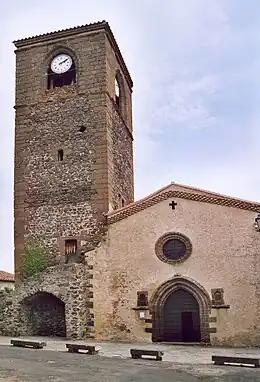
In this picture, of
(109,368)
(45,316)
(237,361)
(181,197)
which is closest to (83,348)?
(109,368)

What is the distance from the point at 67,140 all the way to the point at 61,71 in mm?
4090

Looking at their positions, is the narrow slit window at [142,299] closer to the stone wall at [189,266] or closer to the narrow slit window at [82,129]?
the stone wall at [189,266]

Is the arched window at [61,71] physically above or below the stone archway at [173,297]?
above

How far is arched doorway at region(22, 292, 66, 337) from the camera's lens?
22094mm

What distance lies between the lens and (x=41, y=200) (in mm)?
23859

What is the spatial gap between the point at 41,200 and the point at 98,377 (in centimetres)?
1429

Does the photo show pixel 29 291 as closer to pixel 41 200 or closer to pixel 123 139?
pixel 41 200

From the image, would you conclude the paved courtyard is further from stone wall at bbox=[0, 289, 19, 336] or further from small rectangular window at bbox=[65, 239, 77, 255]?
small rectangular window at bbox=[65, 239, 77, 255]

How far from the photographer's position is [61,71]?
25672 mm

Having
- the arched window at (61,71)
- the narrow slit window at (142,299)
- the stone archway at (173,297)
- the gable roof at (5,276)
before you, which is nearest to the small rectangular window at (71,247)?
the narrow slit window at (142,299)

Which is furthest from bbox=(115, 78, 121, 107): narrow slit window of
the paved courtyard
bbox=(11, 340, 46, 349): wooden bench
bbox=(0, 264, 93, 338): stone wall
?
the paved courtyard

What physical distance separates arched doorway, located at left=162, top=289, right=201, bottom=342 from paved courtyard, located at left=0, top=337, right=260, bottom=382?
323 cm

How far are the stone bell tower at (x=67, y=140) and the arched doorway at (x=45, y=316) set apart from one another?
5.64 ft

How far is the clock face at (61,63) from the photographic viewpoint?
84.0ft
